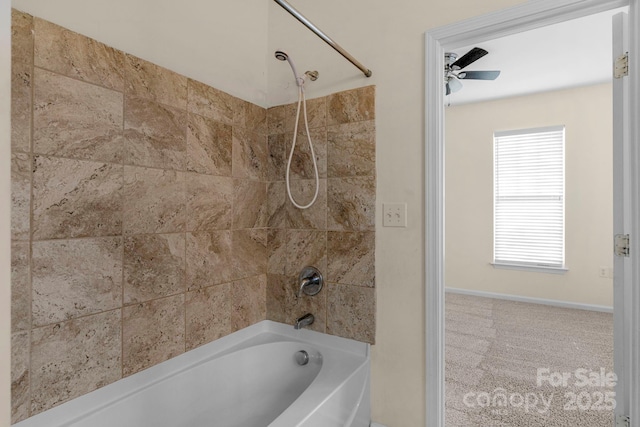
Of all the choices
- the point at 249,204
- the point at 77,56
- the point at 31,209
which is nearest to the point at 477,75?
the point at 249,204

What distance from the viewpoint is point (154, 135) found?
4.52ft

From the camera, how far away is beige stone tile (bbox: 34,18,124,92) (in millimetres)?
1060

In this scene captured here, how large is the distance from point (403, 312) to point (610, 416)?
1602mm

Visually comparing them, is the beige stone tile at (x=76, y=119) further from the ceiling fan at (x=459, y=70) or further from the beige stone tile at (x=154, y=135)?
the ceiling fan at (x=459, y=70)

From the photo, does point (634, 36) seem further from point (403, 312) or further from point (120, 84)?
point (120, 84)

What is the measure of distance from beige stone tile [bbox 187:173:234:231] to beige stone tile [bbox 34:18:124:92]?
501 millimetres

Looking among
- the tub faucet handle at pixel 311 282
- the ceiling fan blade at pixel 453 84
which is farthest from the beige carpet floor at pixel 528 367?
the ceiling fan blade at pixel 453 84

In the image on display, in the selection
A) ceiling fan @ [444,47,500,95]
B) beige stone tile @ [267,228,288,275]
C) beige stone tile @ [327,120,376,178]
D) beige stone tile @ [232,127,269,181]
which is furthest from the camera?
ceiling fan @ [444,47,500,95]

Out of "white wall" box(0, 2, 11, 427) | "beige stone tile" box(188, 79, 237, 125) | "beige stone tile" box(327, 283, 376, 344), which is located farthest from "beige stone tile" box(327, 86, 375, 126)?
"white wall" box(0, 2, 11, 427)

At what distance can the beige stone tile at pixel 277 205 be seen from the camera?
1935mm

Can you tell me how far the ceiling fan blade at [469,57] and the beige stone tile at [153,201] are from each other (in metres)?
2.34

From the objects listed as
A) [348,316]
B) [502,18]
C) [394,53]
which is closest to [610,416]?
[348,316]

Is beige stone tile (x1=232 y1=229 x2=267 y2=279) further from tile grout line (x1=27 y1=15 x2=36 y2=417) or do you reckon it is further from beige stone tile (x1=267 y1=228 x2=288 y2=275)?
tile grout line (x1=27 y1=15 x2=36 y2=417)

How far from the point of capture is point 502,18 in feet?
4.50
